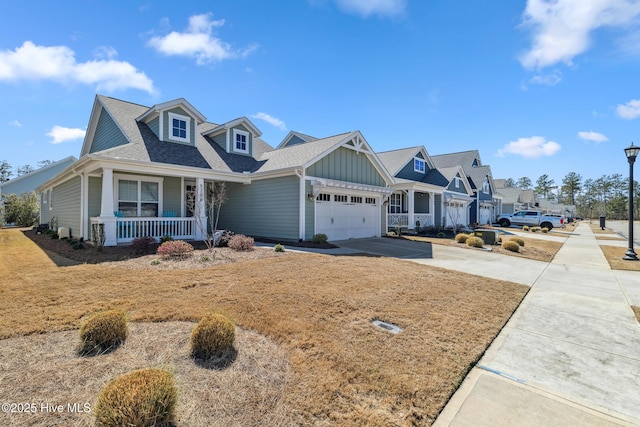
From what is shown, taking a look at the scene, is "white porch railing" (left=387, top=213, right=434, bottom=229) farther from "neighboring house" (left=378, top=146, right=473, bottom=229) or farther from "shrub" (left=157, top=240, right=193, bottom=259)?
"shrub" (left=157, top=240, right=193, bottom=259)

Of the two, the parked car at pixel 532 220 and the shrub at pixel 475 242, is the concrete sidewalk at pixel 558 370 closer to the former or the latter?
the shrub at pixel 475 242

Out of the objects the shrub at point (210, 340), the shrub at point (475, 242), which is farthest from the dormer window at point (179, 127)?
the shrub at point (475, 242)

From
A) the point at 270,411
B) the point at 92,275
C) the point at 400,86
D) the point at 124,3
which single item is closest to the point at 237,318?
the point at 270,411

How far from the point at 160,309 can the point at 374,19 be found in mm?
13039

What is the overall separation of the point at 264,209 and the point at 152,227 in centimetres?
495

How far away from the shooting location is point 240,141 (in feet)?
55.8

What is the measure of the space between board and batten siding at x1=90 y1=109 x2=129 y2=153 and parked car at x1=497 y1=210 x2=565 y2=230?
3653 cm

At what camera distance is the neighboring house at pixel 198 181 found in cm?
1180

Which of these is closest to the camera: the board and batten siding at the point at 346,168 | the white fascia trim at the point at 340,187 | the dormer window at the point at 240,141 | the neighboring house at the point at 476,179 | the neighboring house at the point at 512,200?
the white fascia trim at the point at 340,187

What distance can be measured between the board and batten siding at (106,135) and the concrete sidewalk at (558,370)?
49.0 ft

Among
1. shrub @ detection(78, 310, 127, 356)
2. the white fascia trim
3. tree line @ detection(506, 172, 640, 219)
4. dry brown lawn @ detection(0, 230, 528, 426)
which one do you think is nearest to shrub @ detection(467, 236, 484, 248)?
the white fascia trim

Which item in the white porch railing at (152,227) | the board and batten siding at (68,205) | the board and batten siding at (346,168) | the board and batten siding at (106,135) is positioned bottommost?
the white porch railing at (152,227)

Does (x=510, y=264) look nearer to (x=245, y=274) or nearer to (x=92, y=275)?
(x=245, y=274)

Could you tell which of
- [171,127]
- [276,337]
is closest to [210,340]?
[276,337]
